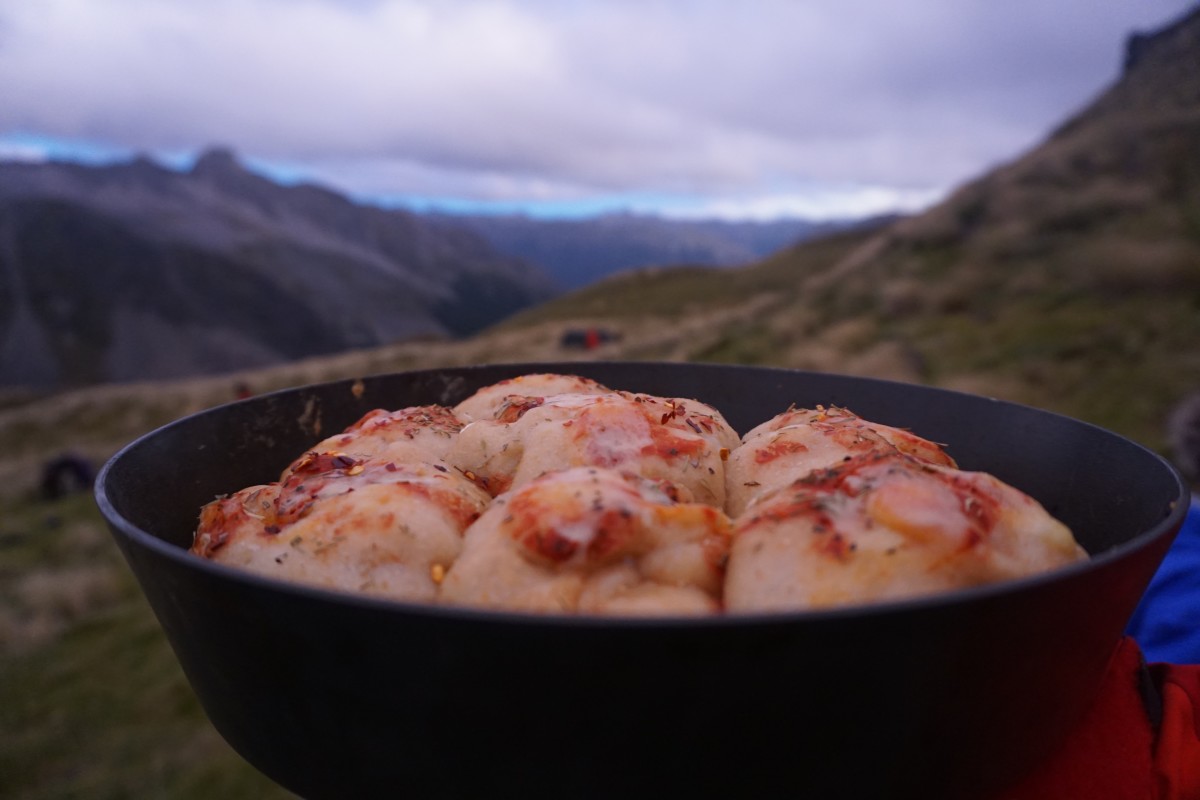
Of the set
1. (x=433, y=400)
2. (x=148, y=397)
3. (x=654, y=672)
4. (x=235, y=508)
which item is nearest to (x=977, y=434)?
(x=654, y=672)

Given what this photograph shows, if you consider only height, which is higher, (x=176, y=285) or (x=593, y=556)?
(x=593, y=556)

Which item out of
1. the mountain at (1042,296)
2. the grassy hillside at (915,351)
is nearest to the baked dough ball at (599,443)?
the grassy hillside at (915,351)

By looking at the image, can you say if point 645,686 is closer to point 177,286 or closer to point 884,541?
point 884,541

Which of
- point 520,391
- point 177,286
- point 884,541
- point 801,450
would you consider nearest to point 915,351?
point 520,391

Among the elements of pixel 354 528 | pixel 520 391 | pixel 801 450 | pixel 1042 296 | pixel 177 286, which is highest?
pixel 801 450

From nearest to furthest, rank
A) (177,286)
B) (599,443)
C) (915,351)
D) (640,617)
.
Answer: (640,617)
(599,443)
(915,351)
(177,286)

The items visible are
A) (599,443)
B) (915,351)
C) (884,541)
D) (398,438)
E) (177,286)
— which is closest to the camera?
(884,541)
